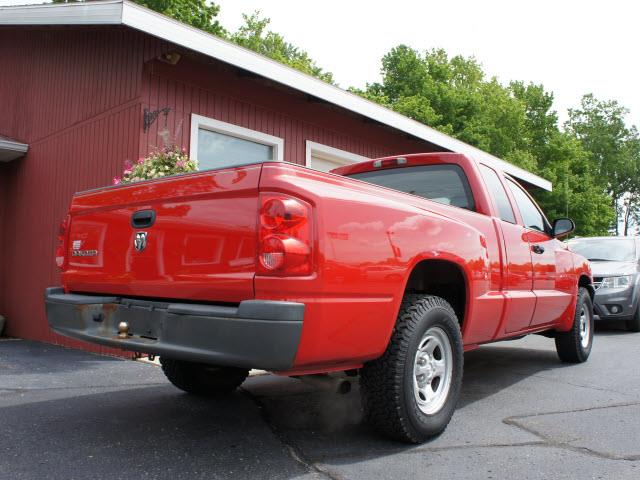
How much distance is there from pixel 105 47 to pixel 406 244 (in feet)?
22.0

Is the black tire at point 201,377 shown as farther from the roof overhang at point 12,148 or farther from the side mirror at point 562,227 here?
the roof overhang at point 12,148

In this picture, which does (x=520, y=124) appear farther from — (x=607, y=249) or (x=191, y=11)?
(x=607, y=249)

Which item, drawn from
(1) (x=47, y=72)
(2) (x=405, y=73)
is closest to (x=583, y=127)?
(2) (x=405, y=73)

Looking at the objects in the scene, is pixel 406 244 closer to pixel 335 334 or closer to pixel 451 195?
pixel 335 334

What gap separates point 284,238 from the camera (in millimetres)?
2467

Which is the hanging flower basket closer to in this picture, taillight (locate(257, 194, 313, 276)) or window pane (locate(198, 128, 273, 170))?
window pane (locate(198, 128, 273, 170))

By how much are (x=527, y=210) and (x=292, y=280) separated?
3.26 metres

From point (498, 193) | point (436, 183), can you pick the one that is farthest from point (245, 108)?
point (498, 193)

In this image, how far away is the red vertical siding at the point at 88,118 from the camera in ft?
23.5

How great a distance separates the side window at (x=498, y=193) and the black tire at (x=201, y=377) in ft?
7.68

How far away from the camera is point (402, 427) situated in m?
2.95

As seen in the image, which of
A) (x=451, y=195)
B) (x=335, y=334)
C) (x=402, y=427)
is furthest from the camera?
(x=451, y=195)

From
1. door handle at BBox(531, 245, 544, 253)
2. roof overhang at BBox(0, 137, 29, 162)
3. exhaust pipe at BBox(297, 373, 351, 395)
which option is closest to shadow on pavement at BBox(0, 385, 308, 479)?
exhaust pipe at BBox(297, 373, 351, 395)

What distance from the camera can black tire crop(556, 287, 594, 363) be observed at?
18.4 ft
